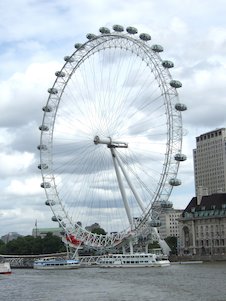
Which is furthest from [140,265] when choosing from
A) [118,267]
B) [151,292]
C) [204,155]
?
[204,155]

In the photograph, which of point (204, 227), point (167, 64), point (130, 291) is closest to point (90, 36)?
point (167, 64)

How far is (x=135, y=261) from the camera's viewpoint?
8050 cm

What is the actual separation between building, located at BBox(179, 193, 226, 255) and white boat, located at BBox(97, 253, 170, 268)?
25086mm

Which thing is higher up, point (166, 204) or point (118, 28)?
point (118, 28)

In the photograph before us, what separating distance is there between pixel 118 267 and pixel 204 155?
328 ft

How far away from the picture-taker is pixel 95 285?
159 feet

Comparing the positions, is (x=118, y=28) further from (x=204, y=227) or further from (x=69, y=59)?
(x=204, y=227)

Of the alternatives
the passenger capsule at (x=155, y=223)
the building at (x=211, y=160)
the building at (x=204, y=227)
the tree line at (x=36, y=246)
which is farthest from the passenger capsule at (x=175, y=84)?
the building at (x=211, y=160)

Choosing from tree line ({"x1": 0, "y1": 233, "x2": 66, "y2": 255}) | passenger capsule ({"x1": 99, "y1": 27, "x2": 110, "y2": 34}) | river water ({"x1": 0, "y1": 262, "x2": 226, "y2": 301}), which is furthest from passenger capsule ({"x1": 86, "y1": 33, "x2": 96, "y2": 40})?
tree line ({"x1": 0, "y1": 233, "x2": 66, "y2": 255})

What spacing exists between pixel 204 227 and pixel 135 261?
104ft

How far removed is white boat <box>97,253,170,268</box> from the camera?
79.4 m

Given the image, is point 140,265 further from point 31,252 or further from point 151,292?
point 31,252

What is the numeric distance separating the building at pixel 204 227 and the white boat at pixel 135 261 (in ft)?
82.3

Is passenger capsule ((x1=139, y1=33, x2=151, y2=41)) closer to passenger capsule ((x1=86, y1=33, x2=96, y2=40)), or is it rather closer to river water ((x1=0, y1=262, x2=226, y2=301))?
passenger capsule ((x1=86, y1=33, x2=96, y2=40))
